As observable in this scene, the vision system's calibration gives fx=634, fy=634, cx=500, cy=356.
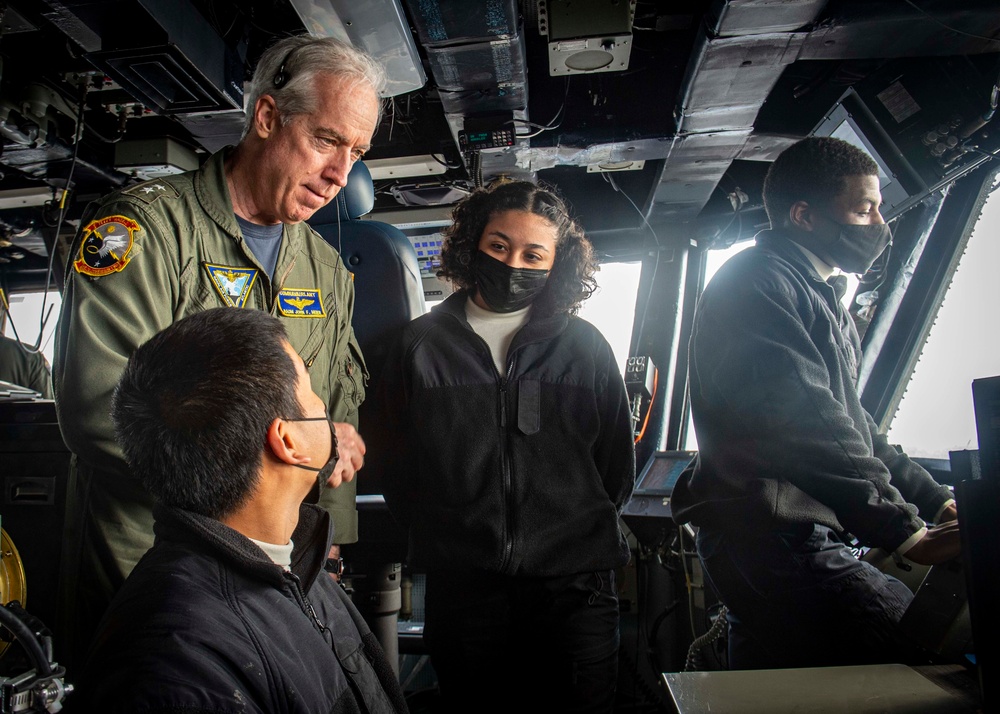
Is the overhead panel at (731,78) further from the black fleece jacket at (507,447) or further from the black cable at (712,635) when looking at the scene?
the black cable at (712,635)

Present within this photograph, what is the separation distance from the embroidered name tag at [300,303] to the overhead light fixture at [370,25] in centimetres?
137

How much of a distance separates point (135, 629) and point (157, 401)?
0.36 m

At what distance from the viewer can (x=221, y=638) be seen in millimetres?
786

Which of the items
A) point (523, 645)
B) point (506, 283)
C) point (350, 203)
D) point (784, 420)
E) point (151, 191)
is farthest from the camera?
point (350, 203)

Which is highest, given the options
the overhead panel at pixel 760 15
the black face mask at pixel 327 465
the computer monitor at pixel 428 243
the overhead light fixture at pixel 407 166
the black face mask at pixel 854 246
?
the overhead light fixture at pixel 407 166

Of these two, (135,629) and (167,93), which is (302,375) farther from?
(167,93)

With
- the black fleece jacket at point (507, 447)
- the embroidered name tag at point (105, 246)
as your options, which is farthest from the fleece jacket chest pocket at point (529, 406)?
the embroidered name tag at point (105, 246)

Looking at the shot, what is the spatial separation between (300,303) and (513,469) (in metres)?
0.70

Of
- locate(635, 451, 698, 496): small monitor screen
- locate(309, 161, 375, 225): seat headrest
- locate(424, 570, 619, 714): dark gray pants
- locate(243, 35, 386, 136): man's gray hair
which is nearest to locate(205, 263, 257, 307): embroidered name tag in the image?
locate(243, 35, 386, 136): man's gray hair

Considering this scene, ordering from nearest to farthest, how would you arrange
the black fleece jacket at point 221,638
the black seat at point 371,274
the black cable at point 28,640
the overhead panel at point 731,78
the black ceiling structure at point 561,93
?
the black fleece jacket at point 221,638, the black cable at point 28,640, the black seat at point 371,274, the black ceiling structure at point 561,93, the overhead panel at point 731,78

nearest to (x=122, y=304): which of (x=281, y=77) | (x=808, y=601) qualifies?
(x=281, y=77)

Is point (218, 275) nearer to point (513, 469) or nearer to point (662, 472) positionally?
point (513, 469)

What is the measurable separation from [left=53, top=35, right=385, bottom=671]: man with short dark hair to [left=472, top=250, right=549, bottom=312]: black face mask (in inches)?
15.7

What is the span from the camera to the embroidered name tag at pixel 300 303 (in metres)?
1.57
